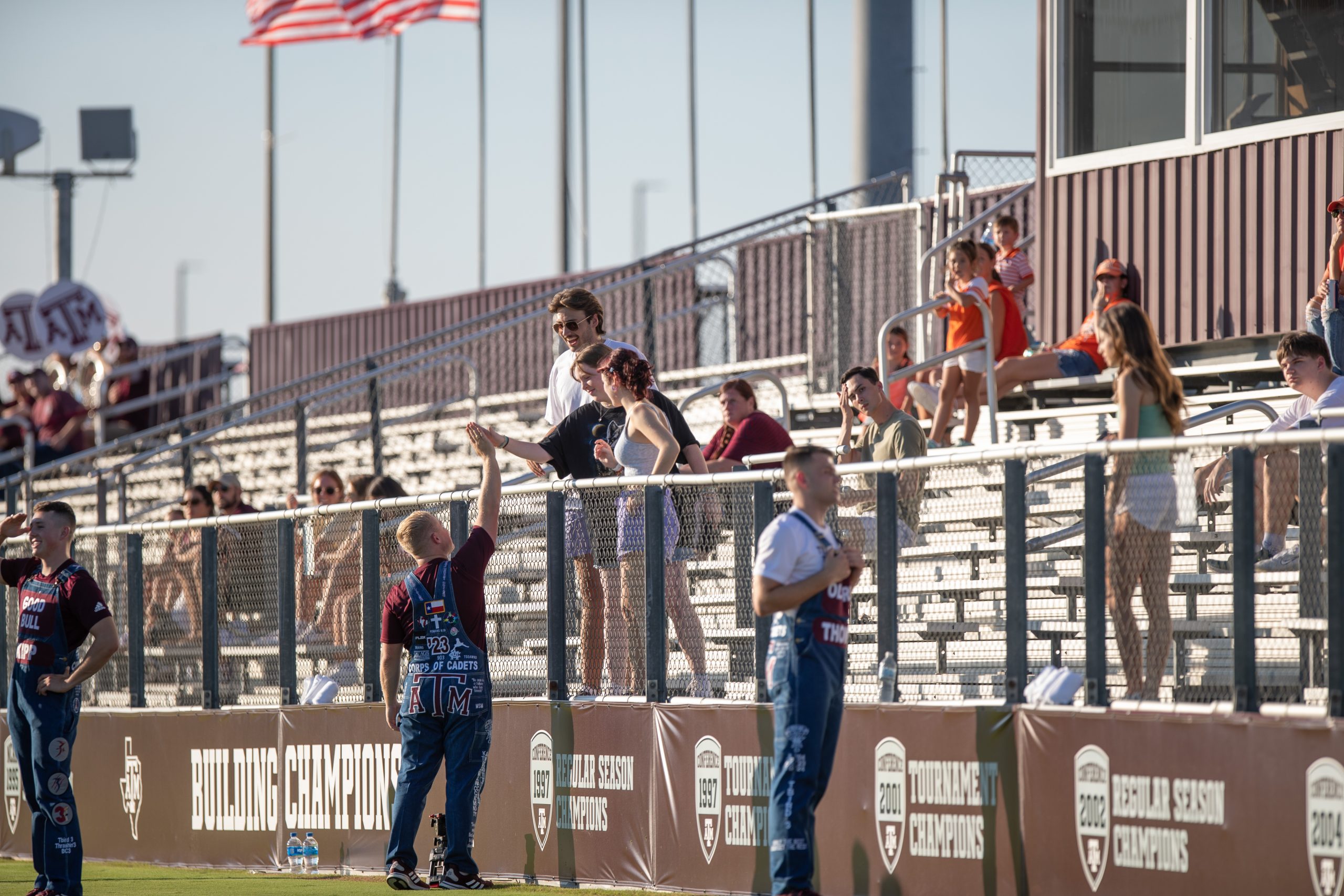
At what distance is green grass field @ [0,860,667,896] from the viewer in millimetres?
9391

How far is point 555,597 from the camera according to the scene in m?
9.37

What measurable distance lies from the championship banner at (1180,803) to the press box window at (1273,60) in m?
6.44

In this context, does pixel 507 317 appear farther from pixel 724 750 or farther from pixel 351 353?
pixel 724 750

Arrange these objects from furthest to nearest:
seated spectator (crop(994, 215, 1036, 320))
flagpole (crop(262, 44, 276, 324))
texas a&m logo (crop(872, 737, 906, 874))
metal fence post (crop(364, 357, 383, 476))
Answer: flagpole (crop(262, 44, 276, 324)), metal fence post (crop(364, 357, 383, 476)), seated spectator (crop(994, 215, 1036, 320)), texas a&m logo (crop(872, 737, 906, 874))

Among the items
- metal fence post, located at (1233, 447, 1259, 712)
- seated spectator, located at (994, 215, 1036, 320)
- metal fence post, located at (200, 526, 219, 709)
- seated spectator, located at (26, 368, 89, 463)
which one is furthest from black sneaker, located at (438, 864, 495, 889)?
seated spectator, located at (26, 368, 89, 463)

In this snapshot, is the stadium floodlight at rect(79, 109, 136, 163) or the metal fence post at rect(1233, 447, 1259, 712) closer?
the metal fence post at rect(1233, 447, 1259, 712)

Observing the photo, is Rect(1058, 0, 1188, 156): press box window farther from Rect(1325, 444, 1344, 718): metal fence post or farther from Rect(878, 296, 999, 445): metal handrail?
Rect(1325, 444, 1344, 718): metal fence post

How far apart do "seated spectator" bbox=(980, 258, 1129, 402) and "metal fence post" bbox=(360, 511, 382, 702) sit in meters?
4.38

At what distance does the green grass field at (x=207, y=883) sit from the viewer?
30.8 feet

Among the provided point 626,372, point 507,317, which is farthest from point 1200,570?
point 507,317

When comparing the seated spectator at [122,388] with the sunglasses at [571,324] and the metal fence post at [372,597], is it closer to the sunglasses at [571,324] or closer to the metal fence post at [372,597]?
the metal fence post at [372,597]

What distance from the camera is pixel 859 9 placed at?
20859mm

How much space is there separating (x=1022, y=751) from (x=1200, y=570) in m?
1.02

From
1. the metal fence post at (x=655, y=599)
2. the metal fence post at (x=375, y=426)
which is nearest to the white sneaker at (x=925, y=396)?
the metal fence post at (x=655, y=599)
